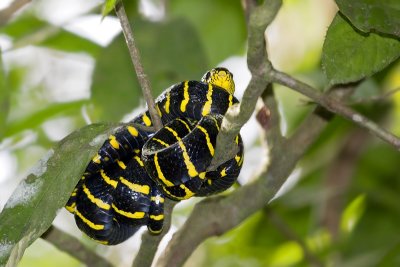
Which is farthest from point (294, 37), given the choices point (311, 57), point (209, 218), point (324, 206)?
point (209, 218)

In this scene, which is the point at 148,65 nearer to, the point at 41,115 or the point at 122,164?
the point at 41,115

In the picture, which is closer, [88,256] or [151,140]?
[151,140]

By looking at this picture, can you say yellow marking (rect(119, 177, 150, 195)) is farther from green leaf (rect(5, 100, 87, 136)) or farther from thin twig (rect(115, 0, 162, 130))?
green leaf (rect(5, 100, 87, 136))

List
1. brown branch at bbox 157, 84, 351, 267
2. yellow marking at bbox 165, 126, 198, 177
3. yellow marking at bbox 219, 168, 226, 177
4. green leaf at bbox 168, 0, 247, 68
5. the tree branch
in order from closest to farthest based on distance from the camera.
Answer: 1. the tree branch
2. yellow marking at bbox 165, 126, 198, 177
3. yellow marking at bbox 219, 168, 226, 177
4. brown branch at bbox 157, 84, 351, 267
5. green leaf at bbox 168, 0, 247, 68

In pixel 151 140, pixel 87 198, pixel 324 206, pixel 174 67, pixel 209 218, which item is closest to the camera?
pixel 151 140

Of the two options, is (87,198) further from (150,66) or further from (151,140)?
(150,66)

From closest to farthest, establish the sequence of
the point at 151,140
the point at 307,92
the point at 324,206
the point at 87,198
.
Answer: the point at 307,92
the point at 151,140
the point at 87,198
the point at 324,206

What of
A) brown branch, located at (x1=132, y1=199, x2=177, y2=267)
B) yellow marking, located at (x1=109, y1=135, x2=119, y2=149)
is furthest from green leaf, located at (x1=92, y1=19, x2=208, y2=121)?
brown branch, located at (x1=132, y1=199, x2=177, y2=267)
